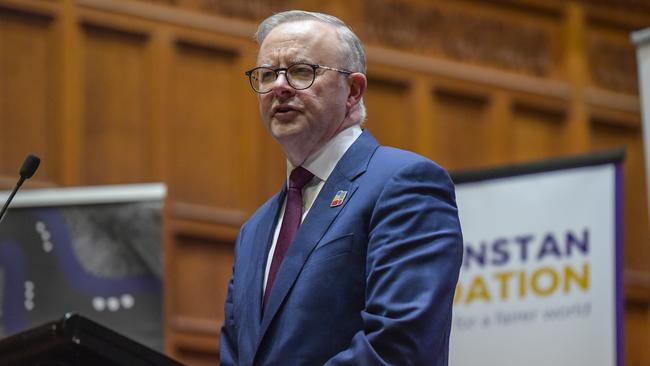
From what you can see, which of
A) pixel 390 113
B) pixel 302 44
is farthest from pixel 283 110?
pixel 390 113

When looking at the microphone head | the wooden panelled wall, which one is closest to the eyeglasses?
the microphone head

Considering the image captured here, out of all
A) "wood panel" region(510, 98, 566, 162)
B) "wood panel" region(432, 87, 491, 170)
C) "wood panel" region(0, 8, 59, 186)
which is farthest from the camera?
"wood panel" region(510, 98, 566, 162)

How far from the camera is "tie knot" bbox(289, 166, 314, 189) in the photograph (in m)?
2.49

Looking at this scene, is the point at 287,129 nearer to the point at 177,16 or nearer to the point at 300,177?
the point at 300,177

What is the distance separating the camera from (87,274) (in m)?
4.69

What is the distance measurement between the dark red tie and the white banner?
250 centimetres

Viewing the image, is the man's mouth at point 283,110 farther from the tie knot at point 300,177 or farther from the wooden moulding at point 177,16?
the wooden moulding at point 177,16

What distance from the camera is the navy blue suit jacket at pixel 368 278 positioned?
6.95ft

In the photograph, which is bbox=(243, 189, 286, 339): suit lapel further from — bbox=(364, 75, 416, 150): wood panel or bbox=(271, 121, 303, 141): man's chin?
bbox=(364, 75, 416, 150): wood panel

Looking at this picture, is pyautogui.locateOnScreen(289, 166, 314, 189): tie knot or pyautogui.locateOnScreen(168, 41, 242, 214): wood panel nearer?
pyautogui.locateOnScreen(289, 166, 314, 189): tie knot

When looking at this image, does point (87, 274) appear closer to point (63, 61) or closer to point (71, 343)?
point (63, 61)

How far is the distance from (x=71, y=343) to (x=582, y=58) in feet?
16.2

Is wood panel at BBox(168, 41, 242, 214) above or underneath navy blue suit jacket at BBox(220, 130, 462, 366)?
above

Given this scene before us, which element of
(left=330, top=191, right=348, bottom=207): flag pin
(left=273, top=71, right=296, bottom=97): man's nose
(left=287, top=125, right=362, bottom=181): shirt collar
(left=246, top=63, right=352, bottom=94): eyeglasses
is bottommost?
(left=330, top=191, right=348, bottom=207): flag pin
